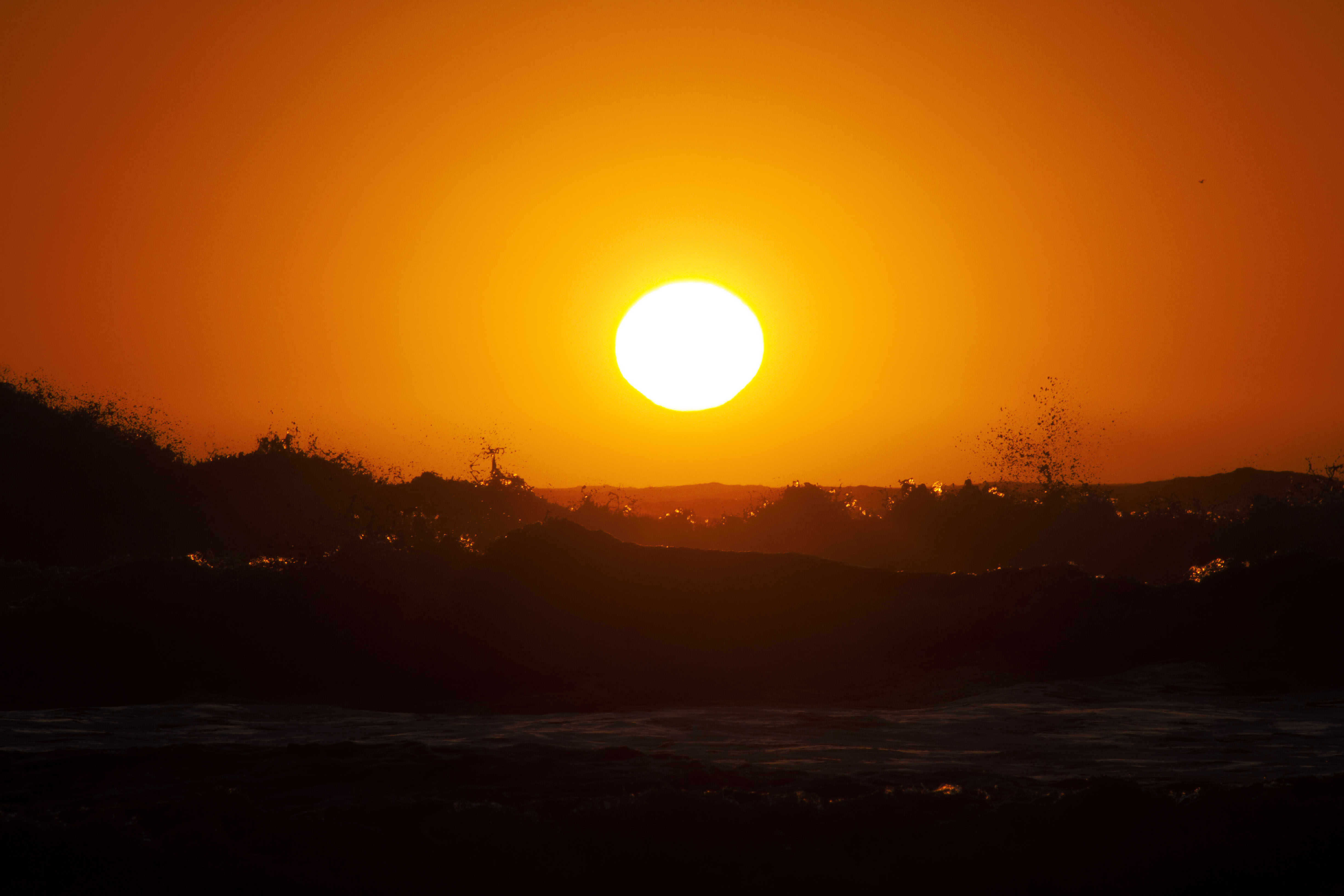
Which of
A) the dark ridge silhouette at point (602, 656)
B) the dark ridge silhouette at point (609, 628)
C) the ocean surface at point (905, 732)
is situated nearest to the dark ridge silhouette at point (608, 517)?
the dark ridge silhouette at point (602, 656)

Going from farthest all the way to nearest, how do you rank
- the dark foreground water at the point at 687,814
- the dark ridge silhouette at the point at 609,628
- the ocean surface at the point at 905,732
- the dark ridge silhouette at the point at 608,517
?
the dark ridge silhouette at the point at 608,517 < the dark ridge silhouette at the point at 609,628 < the ocean surface at the point at 905,732 < the dark foreground water at the point at 687,814

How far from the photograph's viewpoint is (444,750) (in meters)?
9.84

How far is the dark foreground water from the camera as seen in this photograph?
6863mm

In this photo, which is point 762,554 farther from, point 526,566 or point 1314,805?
point 1314,805

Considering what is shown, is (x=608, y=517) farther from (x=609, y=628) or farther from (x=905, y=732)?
(x=905, y=732)

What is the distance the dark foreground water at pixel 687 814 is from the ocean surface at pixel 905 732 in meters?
0.06

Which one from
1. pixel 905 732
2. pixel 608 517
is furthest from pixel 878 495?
pixel 905 732

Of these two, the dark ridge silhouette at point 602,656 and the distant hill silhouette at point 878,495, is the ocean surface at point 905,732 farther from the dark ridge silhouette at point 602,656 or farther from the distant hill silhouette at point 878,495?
the distant hill silhouette at point 878,495

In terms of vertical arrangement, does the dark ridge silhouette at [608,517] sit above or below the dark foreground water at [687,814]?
above

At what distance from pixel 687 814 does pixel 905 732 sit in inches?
160

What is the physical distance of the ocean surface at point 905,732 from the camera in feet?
30.1

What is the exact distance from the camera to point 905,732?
10.9 m

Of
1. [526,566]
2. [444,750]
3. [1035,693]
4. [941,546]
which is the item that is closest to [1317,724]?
[1035,693]

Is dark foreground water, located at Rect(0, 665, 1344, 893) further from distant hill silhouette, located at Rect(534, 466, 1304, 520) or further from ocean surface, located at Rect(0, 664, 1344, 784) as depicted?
distant hill silhouette, located at Rect(534, 466, 1304, 520)
